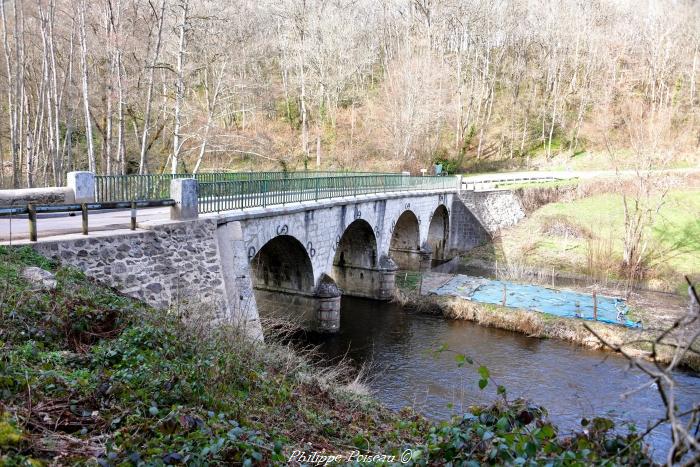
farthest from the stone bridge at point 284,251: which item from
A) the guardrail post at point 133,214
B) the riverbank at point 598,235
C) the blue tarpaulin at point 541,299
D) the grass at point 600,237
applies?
the blue tarpaulin at point 541,299

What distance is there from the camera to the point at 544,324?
18172mm

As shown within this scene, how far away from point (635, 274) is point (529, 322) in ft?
32.9

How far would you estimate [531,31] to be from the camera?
49.3 metres

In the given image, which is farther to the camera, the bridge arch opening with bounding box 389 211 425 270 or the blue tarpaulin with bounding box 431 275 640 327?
the bridge arch opening with bounding box 389 211 425 270

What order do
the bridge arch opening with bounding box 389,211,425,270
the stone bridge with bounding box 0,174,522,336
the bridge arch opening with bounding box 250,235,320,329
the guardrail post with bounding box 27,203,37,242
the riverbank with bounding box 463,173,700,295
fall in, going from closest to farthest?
the guardrail post with bounding box 27,203,37,242 < the stone bridge with bounding box 0,174,522,336 < the bridge arch opening with bounding box 250,235,320,329 < the riverbank with bounding box 463,173,700,295 < the bridge arch opening with bounding box 389,211,425,270

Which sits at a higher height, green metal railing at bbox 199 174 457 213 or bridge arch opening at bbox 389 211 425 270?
green metal railing at bbox 199 174 457 213

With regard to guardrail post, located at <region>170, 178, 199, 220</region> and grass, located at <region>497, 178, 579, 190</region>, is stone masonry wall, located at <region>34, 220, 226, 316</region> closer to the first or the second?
guardrail post, located at <region>170, 178, 199, 220</region>

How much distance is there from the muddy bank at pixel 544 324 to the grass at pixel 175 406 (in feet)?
36.3

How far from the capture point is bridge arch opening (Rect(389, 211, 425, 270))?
91.9 ft

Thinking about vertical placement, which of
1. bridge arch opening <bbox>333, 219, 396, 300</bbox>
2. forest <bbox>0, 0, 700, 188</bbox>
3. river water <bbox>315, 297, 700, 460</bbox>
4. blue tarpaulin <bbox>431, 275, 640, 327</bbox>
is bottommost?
river water <bbox>315, 297, 700, 460</bbox>

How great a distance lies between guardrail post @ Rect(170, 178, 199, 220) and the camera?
10930 mm

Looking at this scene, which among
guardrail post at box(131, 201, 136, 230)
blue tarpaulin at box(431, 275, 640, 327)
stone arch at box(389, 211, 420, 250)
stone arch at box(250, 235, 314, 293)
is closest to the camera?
guardrail post at box(131, 201, 136, 230)

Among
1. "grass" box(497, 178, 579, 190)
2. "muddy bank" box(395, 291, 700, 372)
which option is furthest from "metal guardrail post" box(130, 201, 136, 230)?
"grass" box(497, 178, 579, 190)

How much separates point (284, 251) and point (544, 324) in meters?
9.36
